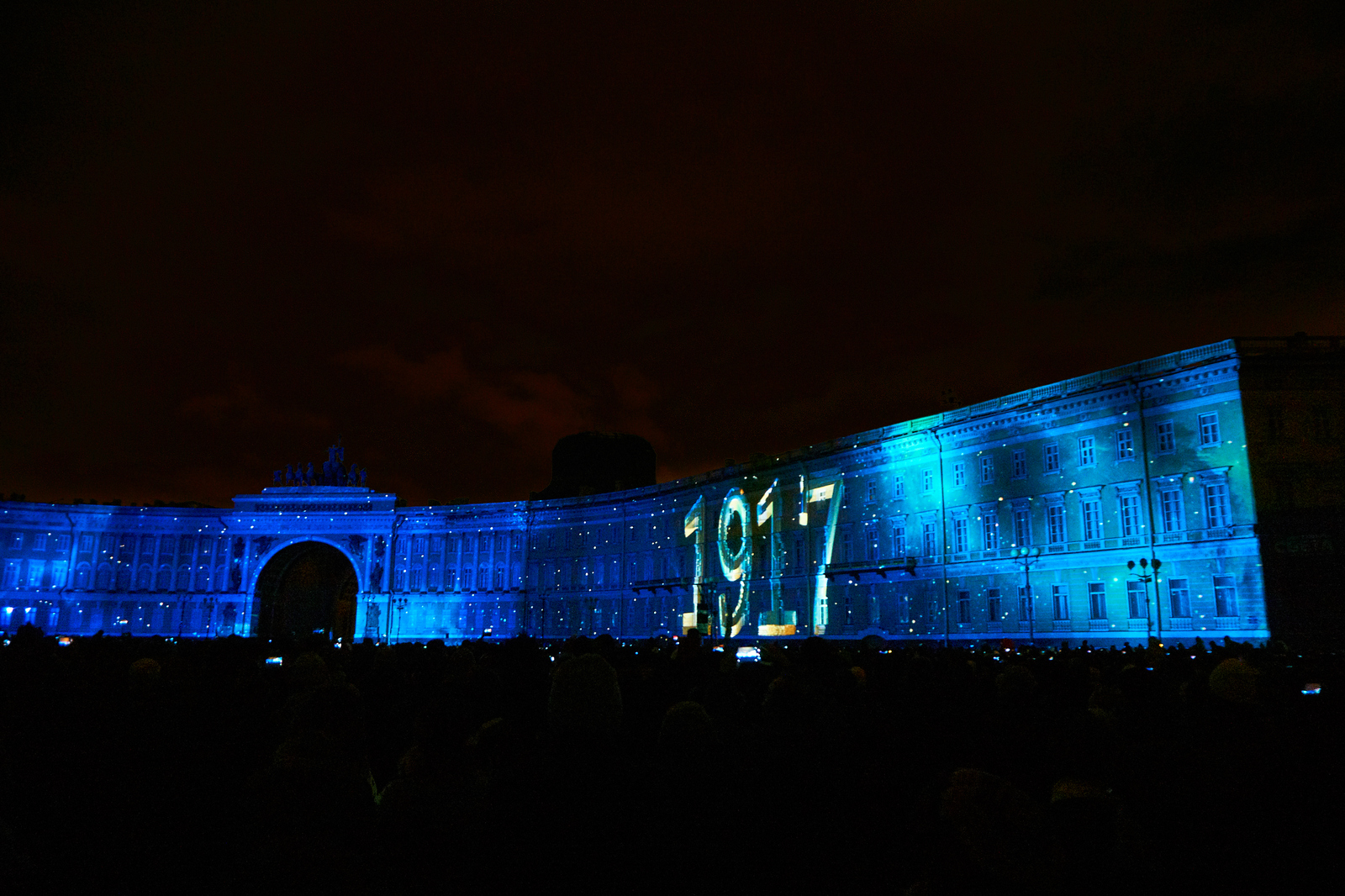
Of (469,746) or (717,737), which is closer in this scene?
(469,746)

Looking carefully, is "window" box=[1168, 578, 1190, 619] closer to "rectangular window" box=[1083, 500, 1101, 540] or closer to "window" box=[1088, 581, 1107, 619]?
"window" box=[1088, 581, 1107, 619]

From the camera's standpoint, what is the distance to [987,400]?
4869 centimetres

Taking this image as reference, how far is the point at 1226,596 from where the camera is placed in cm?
3734

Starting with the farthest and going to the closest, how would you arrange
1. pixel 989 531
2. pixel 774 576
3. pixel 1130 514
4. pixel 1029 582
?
1. pixel 774 576
2. pixel 989 531
3. pixel 1029 582
4. pixel 1130 514

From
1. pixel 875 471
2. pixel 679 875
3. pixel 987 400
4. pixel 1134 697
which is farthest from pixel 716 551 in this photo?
pixel 679 875

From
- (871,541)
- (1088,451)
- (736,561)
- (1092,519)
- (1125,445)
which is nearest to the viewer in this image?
(1125,445)

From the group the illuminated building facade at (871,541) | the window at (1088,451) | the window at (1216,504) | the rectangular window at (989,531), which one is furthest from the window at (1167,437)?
the rectangular window at (989,531)

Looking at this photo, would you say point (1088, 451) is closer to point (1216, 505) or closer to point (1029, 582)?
point (1216, 505)

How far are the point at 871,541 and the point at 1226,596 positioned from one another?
66.5 feet

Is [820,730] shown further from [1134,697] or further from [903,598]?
[903,598]

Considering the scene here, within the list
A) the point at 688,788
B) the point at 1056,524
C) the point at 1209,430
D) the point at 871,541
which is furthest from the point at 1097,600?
the point at 688,788

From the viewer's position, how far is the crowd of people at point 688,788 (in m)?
4.96

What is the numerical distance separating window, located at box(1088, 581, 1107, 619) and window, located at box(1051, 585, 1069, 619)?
1.16 meters

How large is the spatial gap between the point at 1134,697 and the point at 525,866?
748 centimetres
